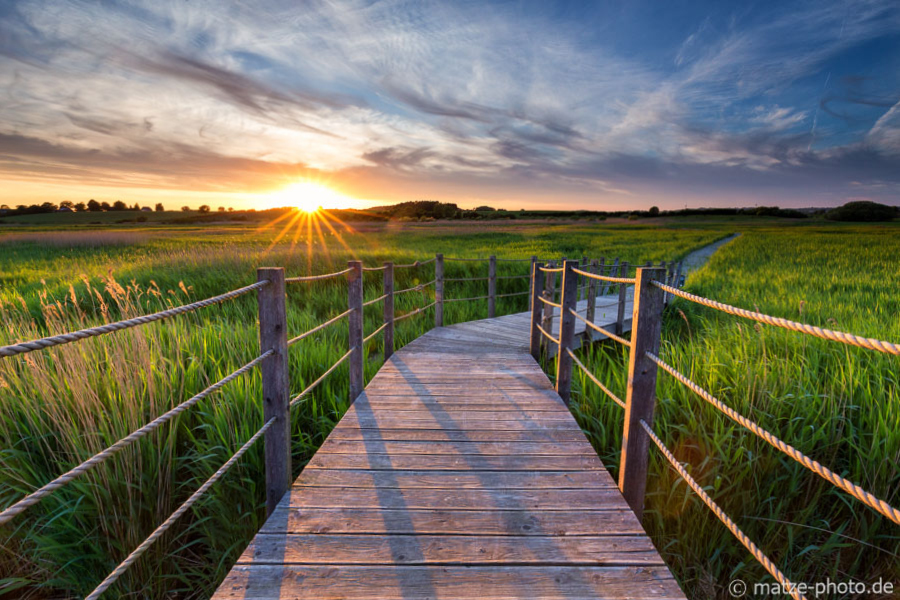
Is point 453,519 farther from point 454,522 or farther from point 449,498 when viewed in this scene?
point 449,498

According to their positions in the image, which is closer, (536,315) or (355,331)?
(355,331)

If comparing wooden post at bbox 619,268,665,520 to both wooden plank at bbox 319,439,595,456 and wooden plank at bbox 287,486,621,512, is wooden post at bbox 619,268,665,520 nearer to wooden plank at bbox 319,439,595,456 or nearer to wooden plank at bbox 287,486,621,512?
wooden plank at bbox 287,486,621,512

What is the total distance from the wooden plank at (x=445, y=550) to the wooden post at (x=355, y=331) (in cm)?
194

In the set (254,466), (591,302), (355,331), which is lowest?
(254,466)

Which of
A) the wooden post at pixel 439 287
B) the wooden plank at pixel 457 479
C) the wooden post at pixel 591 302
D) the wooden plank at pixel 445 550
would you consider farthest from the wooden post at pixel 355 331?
the wooden post at pixel 591 302

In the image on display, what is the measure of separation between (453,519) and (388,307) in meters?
3.33

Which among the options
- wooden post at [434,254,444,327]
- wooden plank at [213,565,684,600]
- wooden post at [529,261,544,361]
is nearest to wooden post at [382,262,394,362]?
wooden post at [434,254,444,327]

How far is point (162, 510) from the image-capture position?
8.09 ft

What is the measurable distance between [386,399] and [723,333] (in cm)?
417

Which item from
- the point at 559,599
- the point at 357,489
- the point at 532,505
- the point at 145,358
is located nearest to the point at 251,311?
the point at 145,358

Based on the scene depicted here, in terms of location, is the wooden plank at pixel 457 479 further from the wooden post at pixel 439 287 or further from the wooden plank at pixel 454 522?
the wooden post at pixel 439 287

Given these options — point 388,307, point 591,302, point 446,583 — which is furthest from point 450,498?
point 591,302

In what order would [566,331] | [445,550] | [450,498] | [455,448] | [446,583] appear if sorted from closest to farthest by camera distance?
[446,583], [445,550], [450,498], [455,448], [566,331]

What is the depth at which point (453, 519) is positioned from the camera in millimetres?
2148
